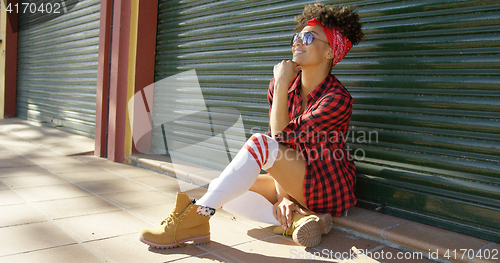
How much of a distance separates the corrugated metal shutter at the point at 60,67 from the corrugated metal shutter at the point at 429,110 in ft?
15.1

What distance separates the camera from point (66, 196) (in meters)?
3.35

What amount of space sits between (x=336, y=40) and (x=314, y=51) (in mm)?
175

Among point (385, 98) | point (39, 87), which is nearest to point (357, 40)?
point (385, 98)

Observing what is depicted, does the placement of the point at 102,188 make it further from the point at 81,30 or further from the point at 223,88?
the point at 81,30

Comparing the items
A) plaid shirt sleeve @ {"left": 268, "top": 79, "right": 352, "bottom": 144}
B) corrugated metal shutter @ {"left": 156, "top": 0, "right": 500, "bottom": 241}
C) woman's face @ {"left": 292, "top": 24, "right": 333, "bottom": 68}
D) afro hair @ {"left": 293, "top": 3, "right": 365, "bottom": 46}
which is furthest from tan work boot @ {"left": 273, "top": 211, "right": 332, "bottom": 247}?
afro hair @ {"left": 293, "top": 3, "right": 365, "bottom": 46}

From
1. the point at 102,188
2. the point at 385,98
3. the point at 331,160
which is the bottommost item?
the point at 102,188

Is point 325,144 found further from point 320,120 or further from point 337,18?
point 337,18

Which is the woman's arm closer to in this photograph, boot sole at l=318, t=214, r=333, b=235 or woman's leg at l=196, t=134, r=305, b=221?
woman's leg at l=196, t=134, r=305, b=221

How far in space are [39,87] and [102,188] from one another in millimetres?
6036

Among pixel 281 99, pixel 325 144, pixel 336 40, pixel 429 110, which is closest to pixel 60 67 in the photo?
pixel 281 99

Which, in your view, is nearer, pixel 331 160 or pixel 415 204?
pixel 331 160

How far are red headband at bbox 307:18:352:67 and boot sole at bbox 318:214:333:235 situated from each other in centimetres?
113

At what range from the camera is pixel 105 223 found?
2746 millimetres

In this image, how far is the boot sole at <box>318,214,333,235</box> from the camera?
8.36 ft
